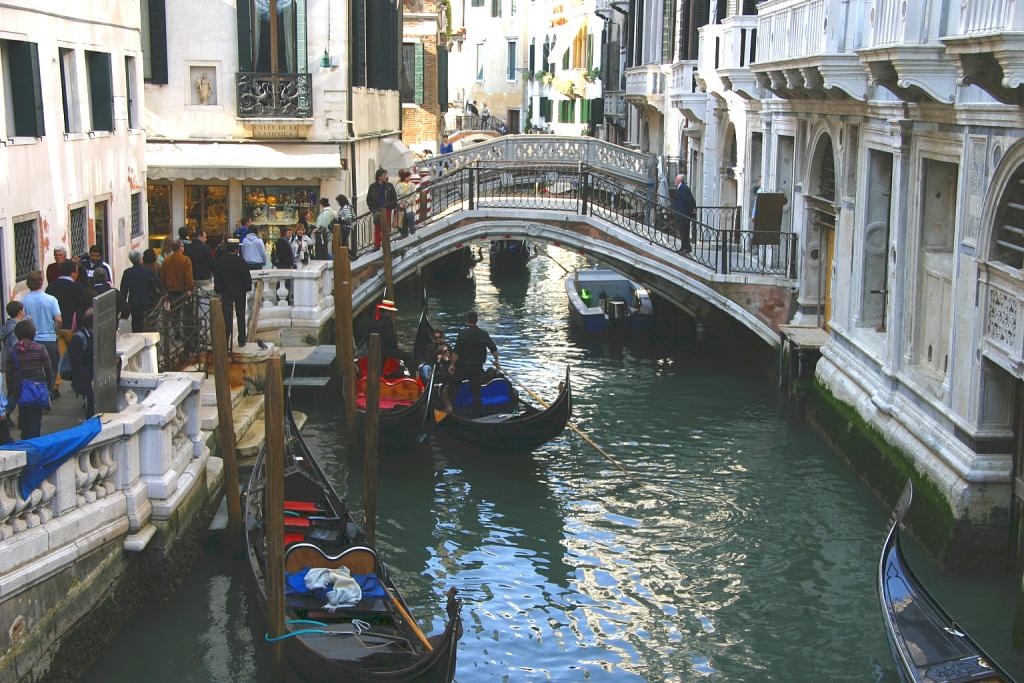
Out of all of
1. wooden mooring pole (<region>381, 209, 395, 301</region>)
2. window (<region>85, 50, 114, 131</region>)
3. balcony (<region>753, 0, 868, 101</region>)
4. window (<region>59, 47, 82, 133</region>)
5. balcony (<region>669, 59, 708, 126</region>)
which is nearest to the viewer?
balcony (<region>753, 0, 868, 101</region>)

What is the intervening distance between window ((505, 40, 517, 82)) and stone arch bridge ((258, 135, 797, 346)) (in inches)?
1065

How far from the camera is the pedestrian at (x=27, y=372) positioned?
24.3 ft

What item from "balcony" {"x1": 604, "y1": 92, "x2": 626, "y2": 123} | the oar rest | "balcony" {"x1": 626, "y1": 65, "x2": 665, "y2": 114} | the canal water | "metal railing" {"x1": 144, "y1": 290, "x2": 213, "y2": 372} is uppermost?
"balcony" {"x1": 626, "y1": 65, "x2": 665, "y2": 114}

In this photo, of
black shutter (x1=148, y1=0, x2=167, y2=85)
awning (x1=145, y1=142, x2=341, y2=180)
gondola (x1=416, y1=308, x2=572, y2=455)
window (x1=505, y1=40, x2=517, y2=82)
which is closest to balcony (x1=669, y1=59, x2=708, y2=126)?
awning (x1=145, y1=142, x2=341, y2=180)

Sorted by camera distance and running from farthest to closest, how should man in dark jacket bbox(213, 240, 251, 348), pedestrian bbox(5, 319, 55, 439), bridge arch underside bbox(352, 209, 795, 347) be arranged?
bridge arch underside bbox(352, 209, 795, 347) < man in dark jacket bbox(213, 240, 251, 348) < pedestrian bbox(5, 319, 55, 439)

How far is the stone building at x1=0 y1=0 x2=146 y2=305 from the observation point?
388 inches

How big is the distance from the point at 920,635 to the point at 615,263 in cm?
938

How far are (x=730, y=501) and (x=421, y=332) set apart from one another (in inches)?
193

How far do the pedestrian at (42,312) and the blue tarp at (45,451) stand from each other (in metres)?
1.71

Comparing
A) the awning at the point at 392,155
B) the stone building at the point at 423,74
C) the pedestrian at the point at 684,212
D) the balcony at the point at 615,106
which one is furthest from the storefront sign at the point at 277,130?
the balcony at the point at 615,106

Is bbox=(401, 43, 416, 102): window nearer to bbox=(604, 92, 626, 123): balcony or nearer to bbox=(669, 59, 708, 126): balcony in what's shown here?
bbox=(604, 92, 626, 123): balcony

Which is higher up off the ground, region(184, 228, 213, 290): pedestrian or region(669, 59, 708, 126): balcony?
region(669, 59, 708, 126): balcony

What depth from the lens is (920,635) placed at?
649cm

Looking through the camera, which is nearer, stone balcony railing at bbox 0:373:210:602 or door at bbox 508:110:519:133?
stone balcony railing at bbox 0:373:210:602
